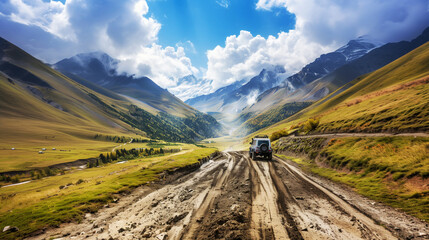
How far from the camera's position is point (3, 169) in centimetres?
6938

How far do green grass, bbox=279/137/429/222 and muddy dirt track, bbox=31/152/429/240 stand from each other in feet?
5.19

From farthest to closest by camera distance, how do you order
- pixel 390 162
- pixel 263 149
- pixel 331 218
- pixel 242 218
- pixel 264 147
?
pixel 264 147, pixel 263 149, pixel 390 162, pixel 331 218, pixel 242 218

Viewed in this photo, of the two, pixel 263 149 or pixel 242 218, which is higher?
pixel 263 149

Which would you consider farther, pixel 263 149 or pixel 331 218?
pixel 263 149

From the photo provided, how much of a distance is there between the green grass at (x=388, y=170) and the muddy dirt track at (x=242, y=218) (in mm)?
1581

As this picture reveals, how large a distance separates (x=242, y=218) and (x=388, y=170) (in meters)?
12.9

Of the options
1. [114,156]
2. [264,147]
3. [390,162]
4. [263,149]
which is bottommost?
[114,156]

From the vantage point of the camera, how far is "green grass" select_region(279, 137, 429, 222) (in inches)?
361

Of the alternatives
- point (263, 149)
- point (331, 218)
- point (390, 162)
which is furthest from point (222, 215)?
point (263, 149)

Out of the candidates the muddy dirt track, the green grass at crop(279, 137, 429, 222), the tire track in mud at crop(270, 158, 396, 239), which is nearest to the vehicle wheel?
the green grass at crop(279, 137, 429, 222)

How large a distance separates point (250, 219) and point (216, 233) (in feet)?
5.92

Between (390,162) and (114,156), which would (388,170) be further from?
(114,156)

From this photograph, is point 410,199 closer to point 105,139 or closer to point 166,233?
point 166,233

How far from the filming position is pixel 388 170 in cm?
1266
